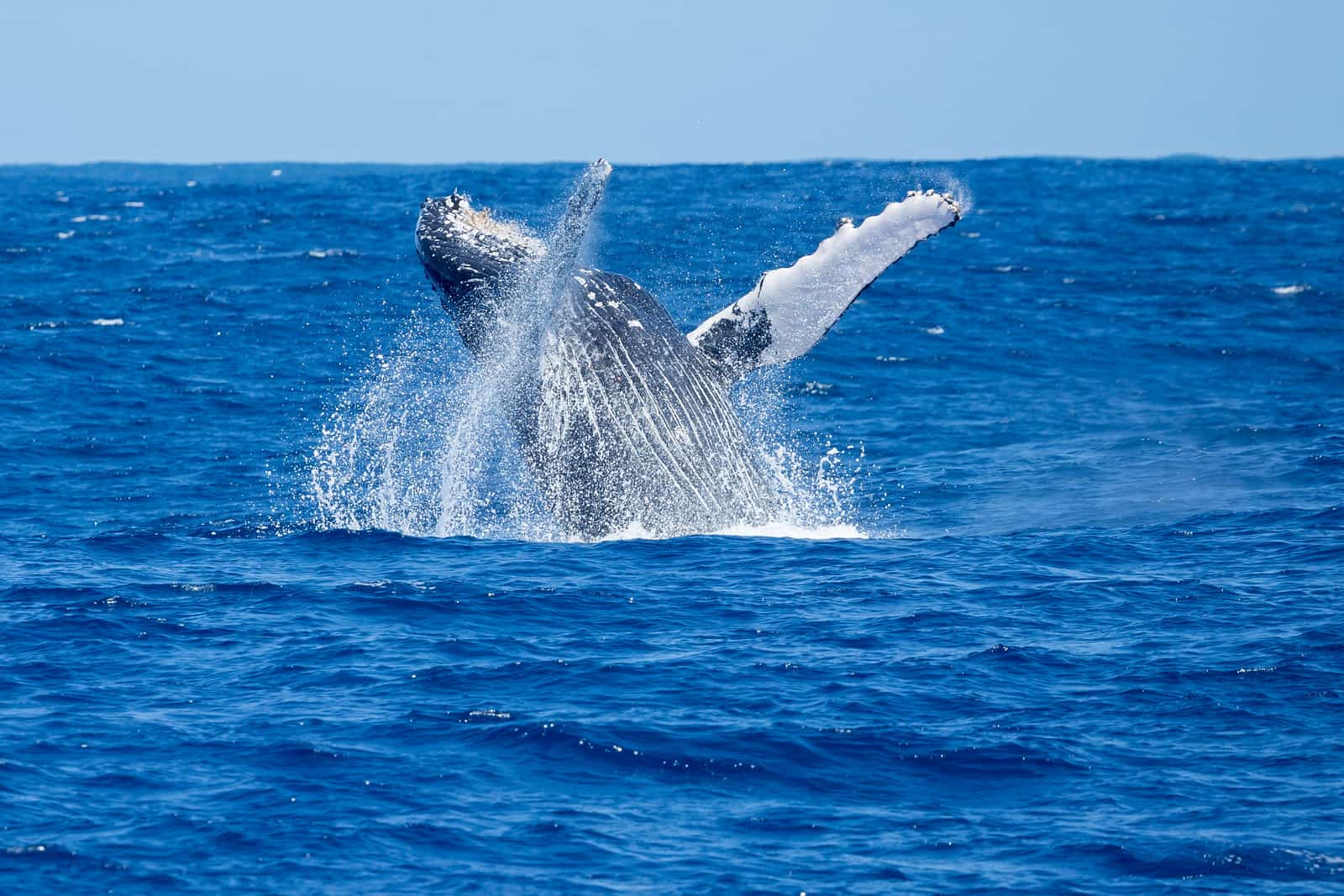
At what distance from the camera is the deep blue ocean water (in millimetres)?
8891

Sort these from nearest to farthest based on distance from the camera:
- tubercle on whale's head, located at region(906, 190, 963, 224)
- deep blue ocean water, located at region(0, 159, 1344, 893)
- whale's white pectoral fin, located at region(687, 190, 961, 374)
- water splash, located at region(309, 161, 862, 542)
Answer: deep blue ocean water, located at region(0, 159, 1344, 893) < water splash, located at region(309, 161, 862, 542) < tubercle on whale's head, located at region(906, 190, 963, 224) < whale's white pectoral fin, located at region(687, 190, 961, 374)

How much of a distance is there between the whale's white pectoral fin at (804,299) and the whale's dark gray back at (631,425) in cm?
30

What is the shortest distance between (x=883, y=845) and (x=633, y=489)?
21.2 feet

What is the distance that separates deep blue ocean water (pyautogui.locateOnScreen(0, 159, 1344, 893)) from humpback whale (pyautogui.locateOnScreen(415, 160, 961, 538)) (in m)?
0.52

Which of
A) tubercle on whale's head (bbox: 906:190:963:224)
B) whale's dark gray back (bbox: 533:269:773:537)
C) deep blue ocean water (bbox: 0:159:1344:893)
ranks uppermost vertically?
tubercle on whale's head (bbox: 906:190:963:224)

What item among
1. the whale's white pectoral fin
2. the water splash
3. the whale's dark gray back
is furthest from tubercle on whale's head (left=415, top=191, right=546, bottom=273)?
the whale's white pectoral fin

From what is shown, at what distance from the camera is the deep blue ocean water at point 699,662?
8.89 metres

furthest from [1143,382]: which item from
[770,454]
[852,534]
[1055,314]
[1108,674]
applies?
[1108,674]

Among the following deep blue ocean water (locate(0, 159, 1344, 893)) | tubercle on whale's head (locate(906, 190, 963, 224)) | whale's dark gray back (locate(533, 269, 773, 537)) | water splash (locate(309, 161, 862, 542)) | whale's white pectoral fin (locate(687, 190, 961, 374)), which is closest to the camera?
deep blue ocean water (locate(0, 159, 1344, 893))

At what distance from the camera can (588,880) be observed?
852 cm

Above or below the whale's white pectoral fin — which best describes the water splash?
below

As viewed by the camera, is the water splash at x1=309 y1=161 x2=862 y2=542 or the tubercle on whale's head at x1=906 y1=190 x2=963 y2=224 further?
the tubercle on whale's head at x1=906 y1=190 x2=963 y2=224

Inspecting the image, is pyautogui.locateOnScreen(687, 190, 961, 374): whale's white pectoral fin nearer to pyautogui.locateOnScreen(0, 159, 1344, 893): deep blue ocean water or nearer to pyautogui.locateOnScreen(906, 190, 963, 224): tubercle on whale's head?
pyautogui.locateOnScreen(906, 190, 963, 224): tubercle on whale's head

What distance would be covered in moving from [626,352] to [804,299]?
5.90 feet
